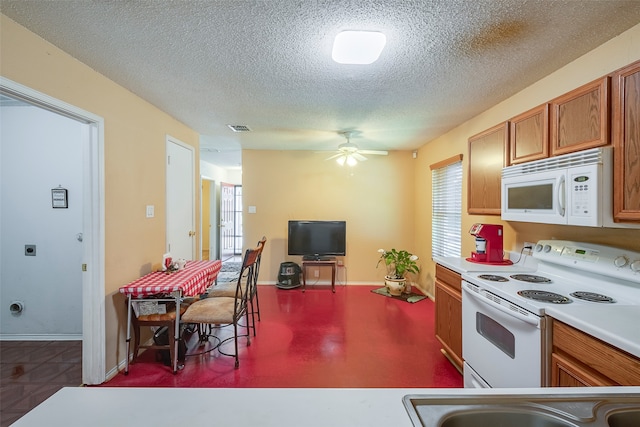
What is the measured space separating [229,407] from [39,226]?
3357mm

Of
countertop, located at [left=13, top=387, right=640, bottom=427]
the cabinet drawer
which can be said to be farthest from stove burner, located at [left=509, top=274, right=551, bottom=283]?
countertop, located at [left=13, top=387, right=640, bottom=427]

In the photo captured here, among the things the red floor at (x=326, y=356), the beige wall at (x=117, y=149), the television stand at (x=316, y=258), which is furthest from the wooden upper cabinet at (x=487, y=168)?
the beige wall at (x=117, y=149)

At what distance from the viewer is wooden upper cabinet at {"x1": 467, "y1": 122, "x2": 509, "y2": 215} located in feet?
7.45

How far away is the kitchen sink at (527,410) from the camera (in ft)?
2.13

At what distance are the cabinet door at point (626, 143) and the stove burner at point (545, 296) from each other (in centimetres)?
49

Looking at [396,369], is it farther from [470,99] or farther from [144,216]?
[144,216]

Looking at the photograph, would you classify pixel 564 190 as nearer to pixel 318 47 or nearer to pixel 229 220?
pixel 318 47

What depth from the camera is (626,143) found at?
135 cm

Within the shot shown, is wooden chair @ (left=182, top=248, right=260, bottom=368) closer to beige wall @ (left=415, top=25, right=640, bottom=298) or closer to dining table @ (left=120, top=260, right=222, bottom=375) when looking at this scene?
dining table @ (left=120, top=260, right=222, bottom=375)

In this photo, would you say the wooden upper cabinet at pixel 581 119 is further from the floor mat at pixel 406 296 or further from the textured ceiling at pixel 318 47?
the floor mat at pixel 406 296

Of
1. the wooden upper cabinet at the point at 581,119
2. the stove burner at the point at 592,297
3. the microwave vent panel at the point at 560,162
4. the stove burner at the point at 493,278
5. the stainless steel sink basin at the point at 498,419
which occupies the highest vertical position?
the wooden upper cabinet at the point at 581,119

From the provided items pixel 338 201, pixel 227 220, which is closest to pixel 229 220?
pixel 227 220

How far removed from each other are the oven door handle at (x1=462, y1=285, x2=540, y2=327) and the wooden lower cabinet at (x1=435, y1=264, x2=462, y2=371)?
0.25 metres

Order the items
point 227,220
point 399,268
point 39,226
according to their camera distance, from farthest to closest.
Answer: point 227,220 → point 399,268 → point 39,226
